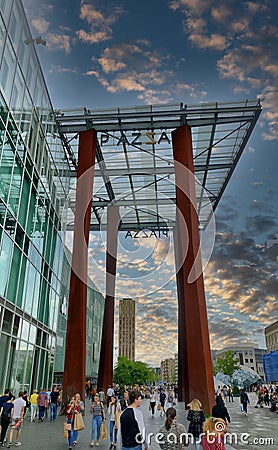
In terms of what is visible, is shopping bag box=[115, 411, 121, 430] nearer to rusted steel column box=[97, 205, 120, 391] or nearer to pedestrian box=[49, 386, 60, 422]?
pedestrian box=[49, 386, 60, 422]

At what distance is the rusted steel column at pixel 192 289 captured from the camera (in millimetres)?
22078

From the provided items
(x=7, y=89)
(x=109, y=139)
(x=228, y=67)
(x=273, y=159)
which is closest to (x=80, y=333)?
(x=7, y=89)

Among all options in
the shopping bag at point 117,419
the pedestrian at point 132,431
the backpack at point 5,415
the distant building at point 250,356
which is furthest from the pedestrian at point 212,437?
the distant building at point 250,356

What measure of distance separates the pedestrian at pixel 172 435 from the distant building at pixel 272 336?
116 meters

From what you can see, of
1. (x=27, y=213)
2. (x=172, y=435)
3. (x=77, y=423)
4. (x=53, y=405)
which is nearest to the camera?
(x=172, y=435)

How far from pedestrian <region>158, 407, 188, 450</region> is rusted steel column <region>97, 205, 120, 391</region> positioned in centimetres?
3150

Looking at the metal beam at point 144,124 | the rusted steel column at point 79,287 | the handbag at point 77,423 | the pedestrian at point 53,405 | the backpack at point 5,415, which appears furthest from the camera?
the metal beam at point 144,124

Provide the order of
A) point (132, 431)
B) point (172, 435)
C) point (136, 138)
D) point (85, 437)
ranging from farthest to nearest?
1. point (136, 138)
2. point (85, 437)
3. point (172, 435)
4. point (132, 431)

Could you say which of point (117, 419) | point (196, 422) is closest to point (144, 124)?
point (117, 419)

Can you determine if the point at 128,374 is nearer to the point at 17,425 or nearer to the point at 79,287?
the point at 79,287

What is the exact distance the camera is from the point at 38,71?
24.2 metres

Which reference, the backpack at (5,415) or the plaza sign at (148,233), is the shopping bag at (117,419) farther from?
the plaza sign at (148,233)

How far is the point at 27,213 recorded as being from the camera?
2148 centimetres

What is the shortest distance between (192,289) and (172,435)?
1845 cm
